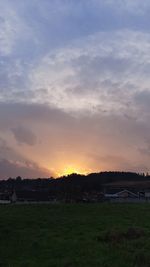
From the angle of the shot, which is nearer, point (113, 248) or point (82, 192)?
point (113, 248)

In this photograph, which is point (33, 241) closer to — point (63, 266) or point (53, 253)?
point (53, 253)

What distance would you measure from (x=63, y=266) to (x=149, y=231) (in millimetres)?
11995

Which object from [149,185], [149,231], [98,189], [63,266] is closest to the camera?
[63,266]

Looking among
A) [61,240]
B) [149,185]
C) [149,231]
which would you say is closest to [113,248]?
[61,240]

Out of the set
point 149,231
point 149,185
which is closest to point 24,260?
point 149,231

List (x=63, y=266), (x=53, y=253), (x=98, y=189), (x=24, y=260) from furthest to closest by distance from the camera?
(x=98, y=189) < (x=53, y=253) < (x=24, y=260) < (x=63, y=266)

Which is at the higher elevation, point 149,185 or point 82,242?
point 149,185

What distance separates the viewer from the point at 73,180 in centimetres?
16288

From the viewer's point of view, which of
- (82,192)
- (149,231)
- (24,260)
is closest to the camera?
(24,260)

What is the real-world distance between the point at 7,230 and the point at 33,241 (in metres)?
6.50

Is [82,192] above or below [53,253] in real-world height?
above

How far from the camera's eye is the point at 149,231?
92.1 ft

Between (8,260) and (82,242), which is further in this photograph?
(82,242)

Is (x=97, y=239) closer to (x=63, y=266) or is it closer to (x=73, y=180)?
(x=63, y=266)
